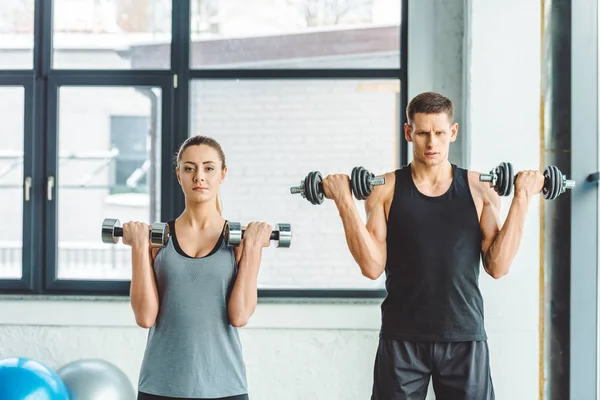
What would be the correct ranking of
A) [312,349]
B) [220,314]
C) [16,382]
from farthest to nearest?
[312,349] → [16,382] → [220,314]

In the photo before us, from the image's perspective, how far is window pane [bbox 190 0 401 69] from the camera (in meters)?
3.01

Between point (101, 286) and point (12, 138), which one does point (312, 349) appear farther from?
point (12, 138)

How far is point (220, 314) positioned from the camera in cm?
169

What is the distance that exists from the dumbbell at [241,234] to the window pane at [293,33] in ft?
4.48

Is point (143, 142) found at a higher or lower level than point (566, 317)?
higher

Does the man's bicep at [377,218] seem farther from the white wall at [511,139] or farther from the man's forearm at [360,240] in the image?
the white wall at [511,139]

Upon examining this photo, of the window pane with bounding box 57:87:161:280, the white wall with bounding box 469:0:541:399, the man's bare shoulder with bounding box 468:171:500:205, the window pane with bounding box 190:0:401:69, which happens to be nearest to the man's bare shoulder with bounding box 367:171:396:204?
the man's bare shoulder with bounding box 468:171:500:205

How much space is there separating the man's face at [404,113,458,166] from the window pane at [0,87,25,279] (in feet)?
6.37

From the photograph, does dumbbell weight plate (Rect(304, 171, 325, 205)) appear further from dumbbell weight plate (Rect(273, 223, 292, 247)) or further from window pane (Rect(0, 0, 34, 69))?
window pane (Rect(0, 0, 34, 69))

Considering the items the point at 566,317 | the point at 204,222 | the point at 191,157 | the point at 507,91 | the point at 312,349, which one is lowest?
the point at 312,349

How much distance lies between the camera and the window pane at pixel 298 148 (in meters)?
2.99

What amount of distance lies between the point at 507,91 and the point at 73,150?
185cm

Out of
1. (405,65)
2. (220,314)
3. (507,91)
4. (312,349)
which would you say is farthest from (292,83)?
(220,314)

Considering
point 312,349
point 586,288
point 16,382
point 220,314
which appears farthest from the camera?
point 312,349
